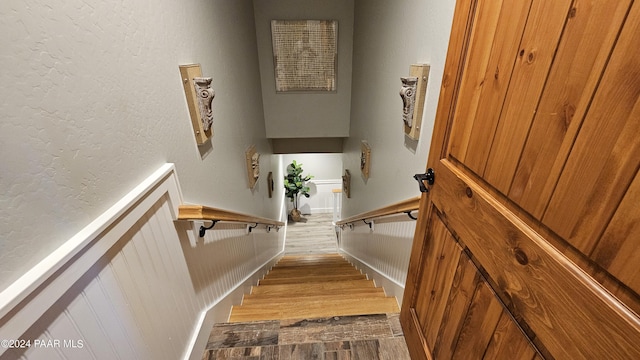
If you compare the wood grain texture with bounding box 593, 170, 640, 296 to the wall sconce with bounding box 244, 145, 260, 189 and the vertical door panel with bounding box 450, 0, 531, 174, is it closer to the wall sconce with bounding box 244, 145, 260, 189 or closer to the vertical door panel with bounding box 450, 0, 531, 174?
the vertical door panel with bounding box 450, 0, 531, 174

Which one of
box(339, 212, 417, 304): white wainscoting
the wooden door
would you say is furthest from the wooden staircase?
the wooden door

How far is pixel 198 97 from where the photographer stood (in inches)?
50.3

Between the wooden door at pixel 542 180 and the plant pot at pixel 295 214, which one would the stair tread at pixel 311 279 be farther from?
the plant pot at pixel 295 214

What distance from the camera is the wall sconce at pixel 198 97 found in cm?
120

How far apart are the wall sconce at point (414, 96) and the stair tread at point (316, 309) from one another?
1.10 meters

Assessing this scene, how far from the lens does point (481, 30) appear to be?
761 mm

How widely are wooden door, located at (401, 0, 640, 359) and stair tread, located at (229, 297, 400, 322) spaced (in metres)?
0.82

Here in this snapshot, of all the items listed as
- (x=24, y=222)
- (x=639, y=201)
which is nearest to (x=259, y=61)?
(x=24, y=222)

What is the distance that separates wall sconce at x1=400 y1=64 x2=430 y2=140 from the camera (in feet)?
4.13

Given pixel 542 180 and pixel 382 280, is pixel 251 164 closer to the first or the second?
pixel 382 280

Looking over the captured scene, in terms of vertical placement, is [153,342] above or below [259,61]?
below

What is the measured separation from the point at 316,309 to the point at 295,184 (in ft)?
14.5

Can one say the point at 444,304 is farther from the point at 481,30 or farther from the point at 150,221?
the point at 150,221

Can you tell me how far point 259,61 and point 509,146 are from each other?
2.84 m
